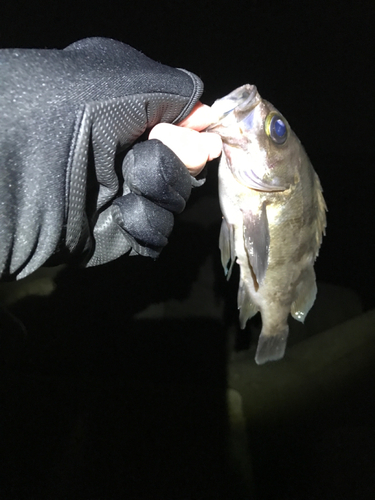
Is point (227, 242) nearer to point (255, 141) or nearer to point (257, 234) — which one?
point (257, 234)

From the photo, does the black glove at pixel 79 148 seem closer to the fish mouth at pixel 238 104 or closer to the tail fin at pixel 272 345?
the fish mouth at pixel 238 104

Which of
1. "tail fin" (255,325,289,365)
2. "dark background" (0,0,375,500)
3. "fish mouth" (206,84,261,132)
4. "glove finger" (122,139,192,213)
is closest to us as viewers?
"glove finger" (122,139,192,213)

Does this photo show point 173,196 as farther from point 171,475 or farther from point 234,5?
point 171,475

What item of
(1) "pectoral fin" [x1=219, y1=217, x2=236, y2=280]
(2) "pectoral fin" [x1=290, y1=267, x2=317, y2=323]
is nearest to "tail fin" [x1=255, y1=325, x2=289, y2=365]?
(2) "pectoral fin" [x1=290, y1=267, x2=317, y2=323]

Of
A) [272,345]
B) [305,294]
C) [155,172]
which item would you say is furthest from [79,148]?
[272,345]

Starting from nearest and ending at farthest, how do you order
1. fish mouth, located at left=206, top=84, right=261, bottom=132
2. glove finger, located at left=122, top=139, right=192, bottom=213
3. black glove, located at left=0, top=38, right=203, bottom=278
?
black glove, located at left=0, top=38, right=203, bottom=278, glove finger, located at left=122, top=139, right=192, bottom=213, fish mouth, located at left=206, top=84, right=261, bottom=132

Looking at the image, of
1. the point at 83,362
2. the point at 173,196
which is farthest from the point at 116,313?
the point at 173,196

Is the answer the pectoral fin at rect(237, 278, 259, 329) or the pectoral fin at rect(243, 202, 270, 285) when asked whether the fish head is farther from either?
the pectoral fin at rect(237, 278, 259, 329)
